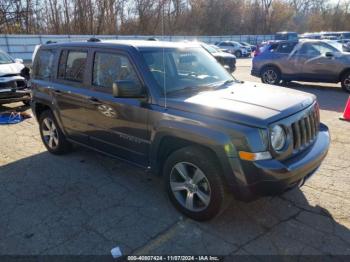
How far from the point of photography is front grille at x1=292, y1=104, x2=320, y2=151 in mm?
3247

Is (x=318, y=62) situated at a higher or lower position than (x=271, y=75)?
higher

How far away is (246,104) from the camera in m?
3.30

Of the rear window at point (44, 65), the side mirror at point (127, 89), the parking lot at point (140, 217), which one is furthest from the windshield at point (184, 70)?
the rear window at point (44, 65)

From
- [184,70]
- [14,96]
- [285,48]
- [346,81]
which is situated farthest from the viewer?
[285,48]

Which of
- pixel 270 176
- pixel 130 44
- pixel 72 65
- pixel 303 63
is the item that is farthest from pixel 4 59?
pixel 303 63

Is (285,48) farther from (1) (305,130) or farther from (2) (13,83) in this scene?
(1) (305,130)

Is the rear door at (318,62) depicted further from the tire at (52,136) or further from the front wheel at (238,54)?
the front wheel at (238,54)

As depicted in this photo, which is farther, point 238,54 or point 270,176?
point 238,54

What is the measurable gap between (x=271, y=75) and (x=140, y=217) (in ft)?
34.2

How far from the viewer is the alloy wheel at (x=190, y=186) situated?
3402 millimetres

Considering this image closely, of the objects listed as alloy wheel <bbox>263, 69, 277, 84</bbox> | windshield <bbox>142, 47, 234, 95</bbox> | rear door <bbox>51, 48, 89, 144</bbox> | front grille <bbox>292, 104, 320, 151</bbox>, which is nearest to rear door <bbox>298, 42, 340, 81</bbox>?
alloy wheel <bbox>263, 69, 277, 84</bbox>

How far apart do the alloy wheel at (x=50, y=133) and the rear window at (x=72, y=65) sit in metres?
0.97

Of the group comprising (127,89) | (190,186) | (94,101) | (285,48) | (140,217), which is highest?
(285,48)

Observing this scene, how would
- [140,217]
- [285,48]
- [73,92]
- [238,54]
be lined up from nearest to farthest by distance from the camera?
[140,217] < [73,92] < [285,48] < [238,54]
